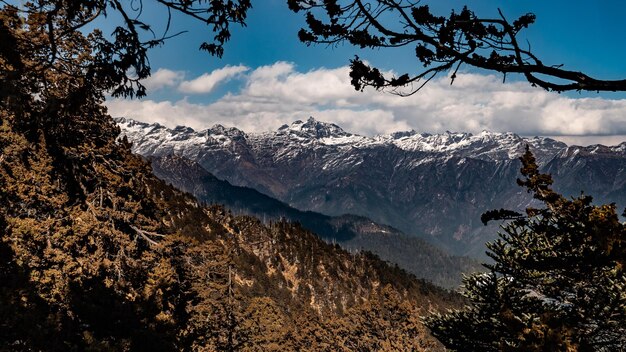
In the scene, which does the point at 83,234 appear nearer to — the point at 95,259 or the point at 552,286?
the point at 95,259

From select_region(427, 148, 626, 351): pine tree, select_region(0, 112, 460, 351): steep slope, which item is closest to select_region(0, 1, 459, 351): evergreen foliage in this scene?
select_region(0, 112, 460, 351): steep slope

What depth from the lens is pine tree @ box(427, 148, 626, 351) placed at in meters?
9.80

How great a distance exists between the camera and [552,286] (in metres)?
13.8

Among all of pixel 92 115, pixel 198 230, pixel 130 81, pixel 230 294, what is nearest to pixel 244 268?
pixel 198 230

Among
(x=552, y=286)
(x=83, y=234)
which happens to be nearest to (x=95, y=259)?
(x=83, y=234)

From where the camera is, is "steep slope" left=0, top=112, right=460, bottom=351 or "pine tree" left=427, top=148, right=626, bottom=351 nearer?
"pine tree" left=427, top=148, right=626, bottom=351

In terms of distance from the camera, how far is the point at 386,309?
40.8 m

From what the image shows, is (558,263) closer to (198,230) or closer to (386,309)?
(386,309)

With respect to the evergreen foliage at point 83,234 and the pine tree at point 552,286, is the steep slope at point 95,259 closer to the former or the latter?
the evergreen foliage at point 83,234

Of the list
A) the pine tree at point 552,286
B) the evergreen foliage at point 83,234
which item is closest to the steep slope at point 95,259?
the evergreen foliage at point 83,234

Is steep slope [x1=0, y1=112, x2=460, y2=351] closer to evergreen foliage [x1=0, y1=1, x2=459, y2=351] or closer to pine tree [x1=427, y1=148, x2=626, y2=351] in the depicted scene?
evergreen foliage [x1=0, y1=1, x2=459, y2=351]

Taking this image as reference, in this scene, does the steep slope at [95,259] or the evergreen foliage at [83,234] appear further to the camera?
the steep slope at [95,259]

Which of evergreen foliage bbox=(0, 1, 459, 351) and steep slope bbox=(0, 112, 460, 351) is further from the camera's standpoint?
steep slope bbox=(0, 112, 460, 351)

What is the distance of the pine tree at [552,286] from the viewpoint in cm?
980
